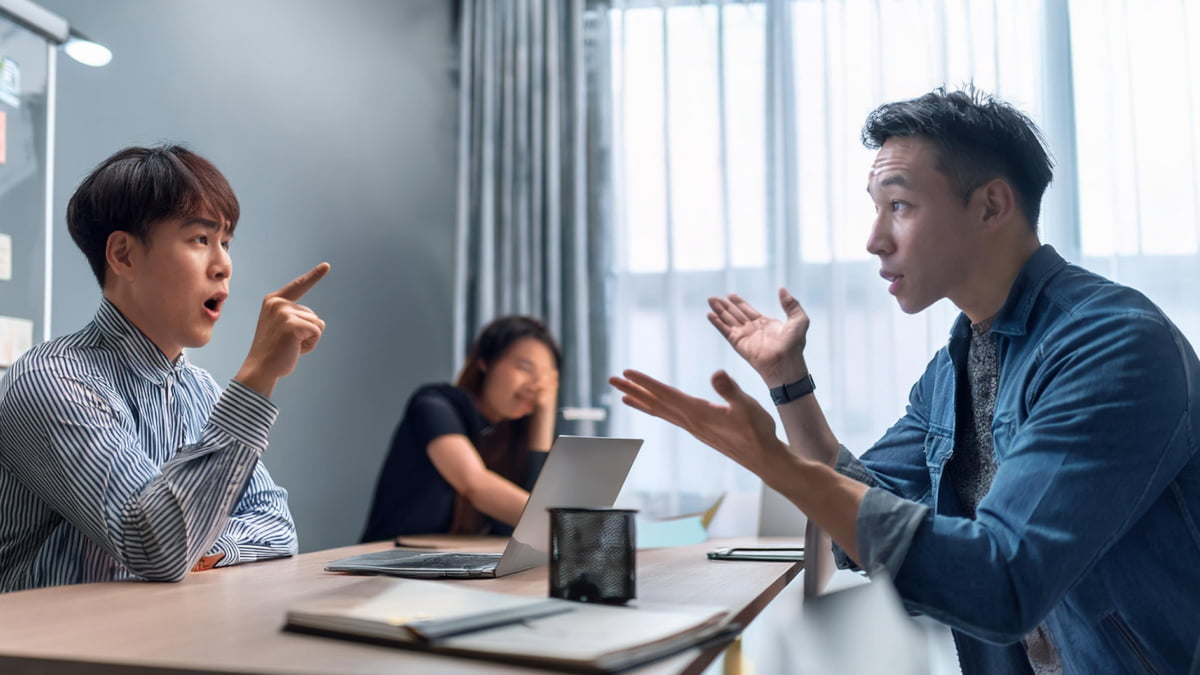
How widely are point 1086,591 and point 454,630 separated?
814 millimetres

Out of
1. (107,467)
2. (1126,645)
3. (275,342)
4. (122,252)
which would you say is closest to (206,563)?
(107,467)

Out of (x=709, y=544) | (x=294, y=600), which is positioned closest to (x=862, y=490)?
(x=294, y=600)

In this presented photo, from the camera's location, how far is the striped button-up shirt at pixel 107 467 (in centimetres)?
114

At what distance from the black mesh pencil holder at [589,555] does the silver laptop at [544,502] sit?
0.25 m

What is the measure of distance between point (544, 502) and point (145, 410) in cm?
56

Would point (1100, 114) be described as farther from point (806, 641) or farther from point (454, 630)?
point (454, 630)

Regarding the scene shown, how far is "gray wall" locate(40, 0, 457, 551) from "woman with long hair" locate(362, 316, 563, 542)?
→ 280 millimetres

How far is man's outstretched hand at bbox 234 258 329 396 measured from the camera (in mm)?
1208

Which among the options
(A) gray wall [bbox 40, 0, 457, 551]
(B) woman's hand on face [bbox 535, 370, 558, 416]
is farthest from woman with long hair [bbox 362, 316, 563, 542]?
(A) gray wall [bbox 40, 0, 457, 551]

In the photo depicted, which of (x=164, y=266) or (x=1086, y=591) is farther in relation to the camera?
(x=164, y=266)

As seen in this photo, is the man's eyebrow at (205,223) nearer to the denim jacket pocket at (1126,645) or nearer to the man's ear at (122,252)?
the man's ear at (122,252)

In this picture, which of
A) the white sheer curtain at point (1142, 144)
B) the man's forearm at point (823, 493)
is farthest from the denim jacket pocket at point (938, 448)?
the white sheer curtain at point (1142, 144)

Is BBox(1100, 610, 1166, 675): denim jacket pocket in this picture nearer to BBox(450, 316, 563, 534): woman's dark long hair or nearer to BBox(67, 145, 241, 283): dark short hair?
BBox(67, 145, 241, 283): dark short hair

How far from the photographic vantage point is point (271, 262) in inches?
101
